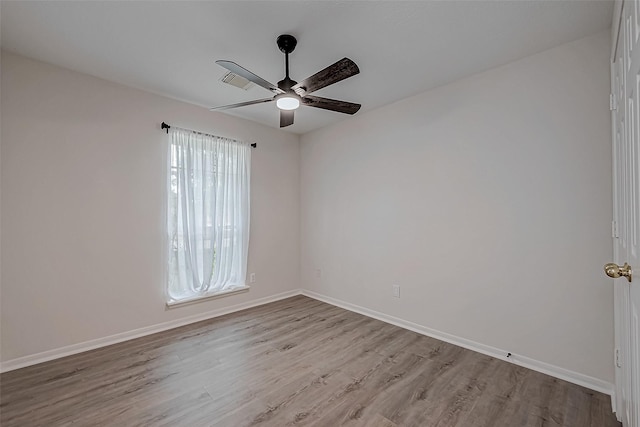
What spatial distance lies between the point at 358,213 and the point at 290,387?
7.22 ft

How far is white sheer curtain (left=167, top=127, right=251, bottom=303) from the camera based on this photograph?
10.7ft

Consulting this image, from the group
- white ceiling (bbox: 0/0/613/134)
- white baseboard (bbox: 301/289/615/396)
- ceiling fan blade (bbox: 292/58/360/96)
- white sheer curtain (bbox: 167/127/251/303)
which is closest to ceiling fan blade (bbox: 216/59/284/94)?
ceiling fan blade (bbox: 292/58/360/96)

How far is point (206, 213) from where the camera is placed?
11.4ft

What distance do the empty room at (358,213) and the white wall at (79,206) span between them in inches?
0.7

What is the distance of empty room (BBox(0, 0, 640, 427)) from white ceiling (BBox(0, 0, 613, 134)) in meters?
0.02

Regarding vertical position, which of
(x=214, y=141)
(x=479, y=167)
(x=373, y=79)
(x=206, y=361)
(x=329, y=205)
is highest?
(x=373, y=79)

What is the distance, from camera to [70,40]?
2178 mm

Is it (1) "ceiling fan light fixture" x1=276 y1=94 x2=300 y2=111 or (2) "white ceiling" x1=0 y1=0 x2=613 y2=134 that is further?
(1) "ceiling fan light fixture" x1=276 y1=94 x2=300 y2=111

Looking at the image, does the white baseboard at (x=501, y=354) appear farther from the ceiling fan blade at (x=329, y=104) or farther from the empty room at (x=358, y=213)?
the ceiling fan blade at (x=329, y=104)

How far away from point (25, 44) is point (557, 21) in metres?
3.97

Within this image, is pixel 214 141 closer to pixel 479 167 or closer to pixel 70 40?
pixel 70 40

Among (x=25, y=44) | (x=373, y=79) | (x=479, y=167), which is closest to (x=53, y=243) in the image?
(x=25, y=44)

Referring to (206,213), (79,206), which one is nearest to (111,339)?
(79,206)

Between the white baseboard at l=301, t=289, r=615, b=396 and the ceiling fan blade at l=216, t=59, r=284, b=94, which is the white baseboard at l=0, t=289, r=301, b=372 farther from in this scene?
the ceiling fan blade at l=216, t=59, r=284, b=94
